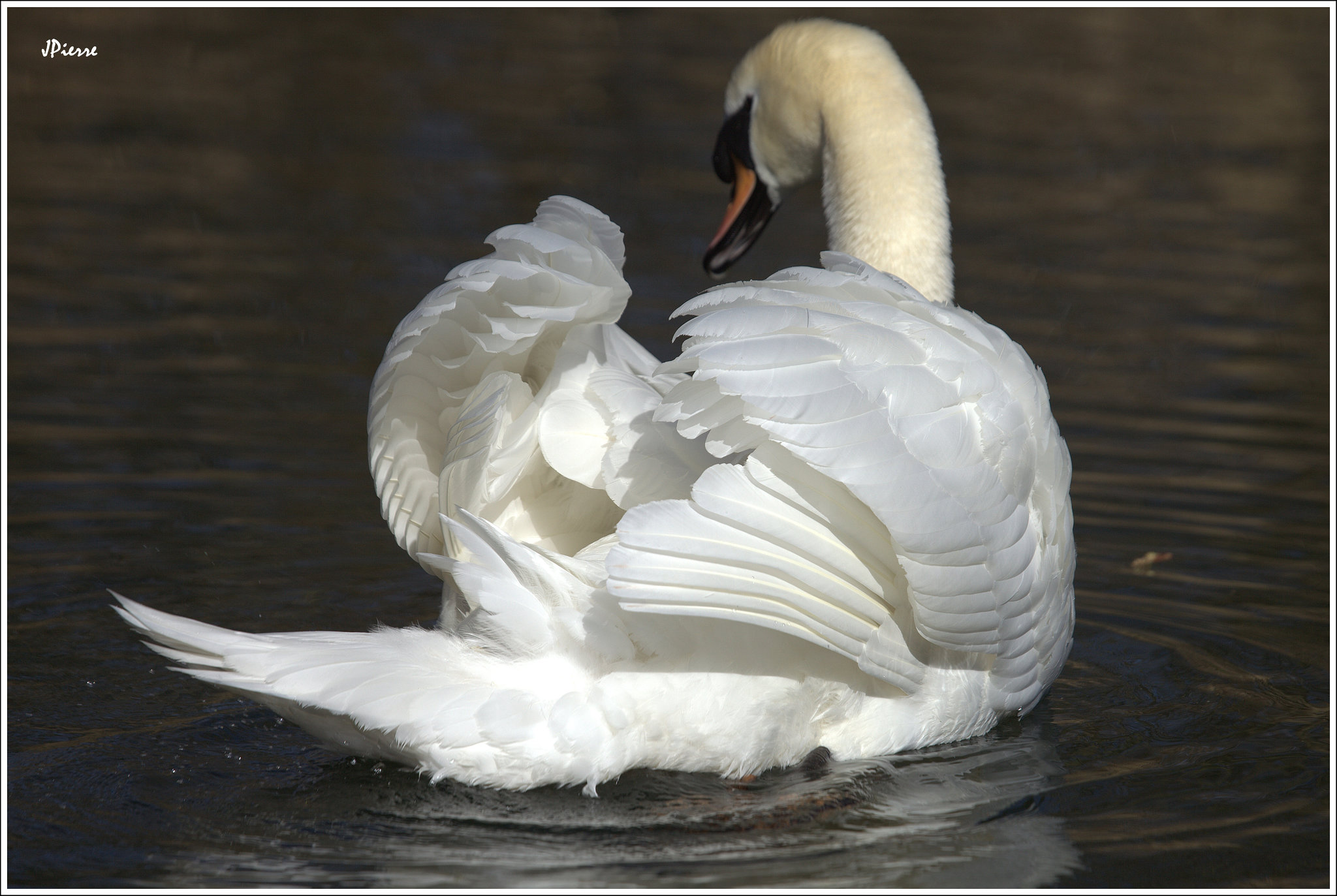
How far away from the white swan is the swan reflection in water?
0.13 m

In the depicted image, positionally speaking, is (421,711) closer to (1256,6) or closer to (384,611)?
(384,611)

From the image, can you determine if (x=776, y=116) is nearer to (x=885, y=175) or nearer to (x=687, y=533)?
(x=885, y=175)

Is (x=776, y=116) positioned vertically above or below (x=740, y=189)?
above

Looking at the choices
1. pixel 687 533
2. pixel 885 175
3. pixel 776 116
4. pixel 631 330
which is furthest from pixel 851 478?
pixel 631 330

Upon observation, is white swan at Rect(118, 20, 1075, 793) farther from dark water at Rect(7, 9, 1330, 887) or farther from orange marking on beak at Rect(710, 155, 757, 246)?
orange marking on beak at Rect(710, 155, 757, 246)

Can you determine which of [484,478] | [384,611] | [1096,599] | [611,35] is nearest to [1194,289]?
[1096,599]

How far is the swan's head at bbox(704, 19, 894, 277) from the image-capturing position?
598 centimetres

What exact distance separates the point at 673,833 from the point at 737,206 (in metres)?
3.31

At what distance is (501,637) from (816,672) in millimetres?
847

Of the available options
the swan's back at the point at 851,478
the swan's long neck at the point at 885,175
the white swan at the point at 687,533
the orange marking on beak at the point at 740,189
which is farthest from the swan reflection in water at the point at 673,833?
the orange marking on beak at the point at 740,189

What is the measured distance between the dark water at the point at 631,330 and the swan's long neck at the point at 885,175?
144 cm

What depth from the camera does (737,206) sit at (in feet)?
21.8

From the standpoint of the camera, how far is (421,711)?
378 centimetres

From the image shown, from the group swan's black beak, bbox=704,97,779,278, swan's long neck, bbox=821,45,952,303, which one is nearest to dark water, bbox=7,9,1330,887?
swan's long neck, bbox=821,45,952,303
